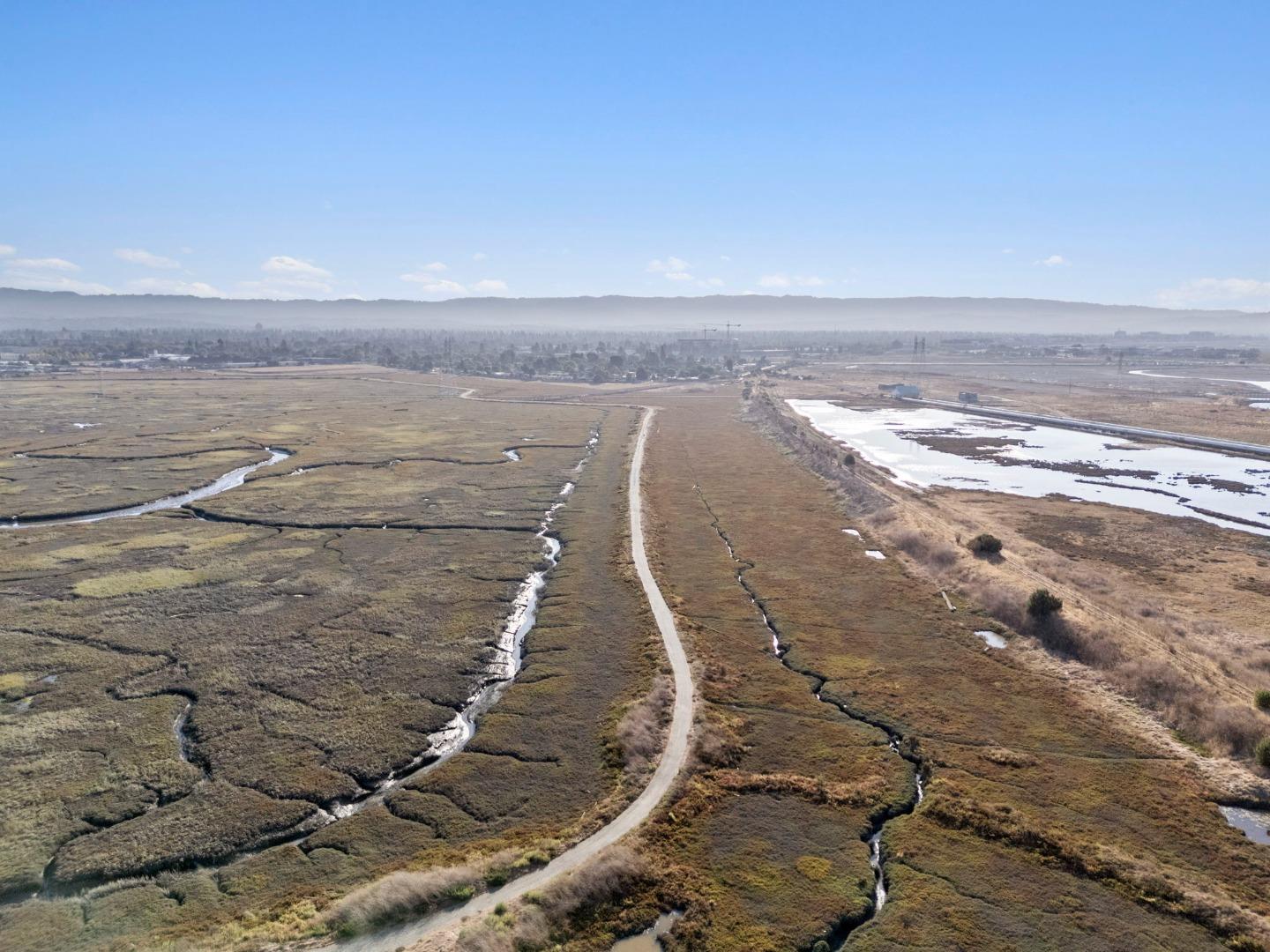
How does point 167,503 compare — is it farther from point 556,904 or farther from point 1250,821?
point 1250,821

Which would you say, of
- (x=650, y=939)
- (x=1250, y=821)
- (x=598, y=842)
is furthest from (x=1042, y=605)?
(x=650, y=939)

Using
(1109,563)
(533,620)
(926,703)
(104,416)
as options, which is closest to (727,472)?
(1109,563)

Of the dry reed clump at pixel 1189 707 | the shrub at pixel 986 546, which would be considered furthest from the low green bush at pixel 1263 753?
the shrub at pixel 986 546

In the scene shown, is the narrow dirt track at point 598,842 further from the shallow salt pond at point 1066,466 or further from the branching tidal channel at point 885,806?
the shallow salt pond at point 1066,466

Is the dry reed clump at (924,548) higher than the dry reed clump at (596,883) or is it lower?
higher

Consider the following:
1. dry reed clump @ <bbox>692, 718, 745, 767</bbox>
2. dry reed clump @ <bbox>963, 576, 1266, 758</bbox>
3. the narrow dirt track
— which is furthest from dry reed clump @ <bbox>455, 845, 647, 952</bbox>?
dry reed clump @ <bbox>963, 576, 1266, 758</bbox>

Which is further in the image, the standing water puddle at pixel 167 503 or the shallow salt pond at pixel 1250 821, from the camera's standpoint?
the standing water puddle at pixel 167 503
